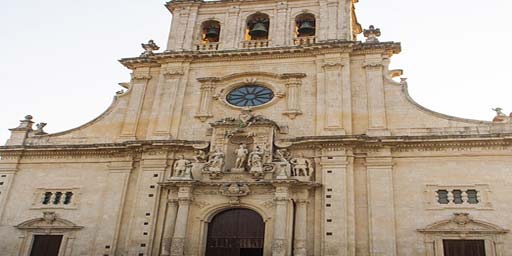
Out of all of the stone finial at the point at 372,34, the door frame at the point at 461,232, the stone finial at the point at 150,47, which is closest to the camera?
the door frame at the point at 461,232

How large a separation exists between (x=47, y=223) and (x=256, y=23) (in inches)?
495

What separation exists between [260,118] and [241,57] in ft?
11.9

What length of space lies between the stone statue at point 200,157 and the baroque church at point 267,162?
4cm

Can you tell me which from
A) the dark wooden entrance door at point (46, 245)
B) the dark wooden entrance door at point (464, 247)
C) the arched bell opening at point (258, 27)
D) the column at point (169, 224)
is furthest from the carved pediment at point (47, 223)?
the dark wooden entrance door at point (464, 247)

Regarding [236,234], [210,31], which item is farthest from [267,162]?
[210,31]

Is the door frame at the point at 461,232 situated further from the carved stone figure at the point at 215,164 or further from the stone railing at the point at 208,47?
the stone railing at the point at 208,47

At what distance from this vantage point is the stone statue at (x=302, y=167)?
58.7ft

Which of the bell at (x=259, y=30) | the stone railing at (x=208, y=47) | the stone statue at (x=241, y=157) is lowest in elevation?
the stone statue at (x=241, y=157)

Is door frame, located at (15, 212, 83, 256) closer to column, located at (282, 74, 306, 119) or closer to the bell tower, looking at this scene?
the bell tower

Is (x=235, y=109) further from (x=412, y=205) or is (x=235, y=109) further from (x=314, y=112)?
(x=412, y=205)

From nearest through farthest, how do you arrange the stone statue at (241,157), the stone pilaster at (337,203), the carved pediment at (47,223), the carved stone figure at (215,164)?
the stone pilaster at (337,203), the carved stone figure at (215,164), the stone statue at (241,157), the carved pediment at (47,223)

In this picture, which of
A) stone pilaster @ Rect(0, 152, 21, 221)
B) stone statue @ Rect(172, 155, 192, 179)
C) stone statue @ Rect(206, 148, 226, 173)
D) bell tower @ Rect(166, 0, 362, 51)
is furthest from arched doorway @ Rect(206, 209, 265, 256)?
stone pilaster @ Rect(0, 152, 21, 221)

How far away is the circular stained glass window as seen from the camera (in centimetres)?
2066

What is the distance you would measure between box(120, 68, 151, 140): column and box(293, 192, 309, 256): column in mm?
7450
